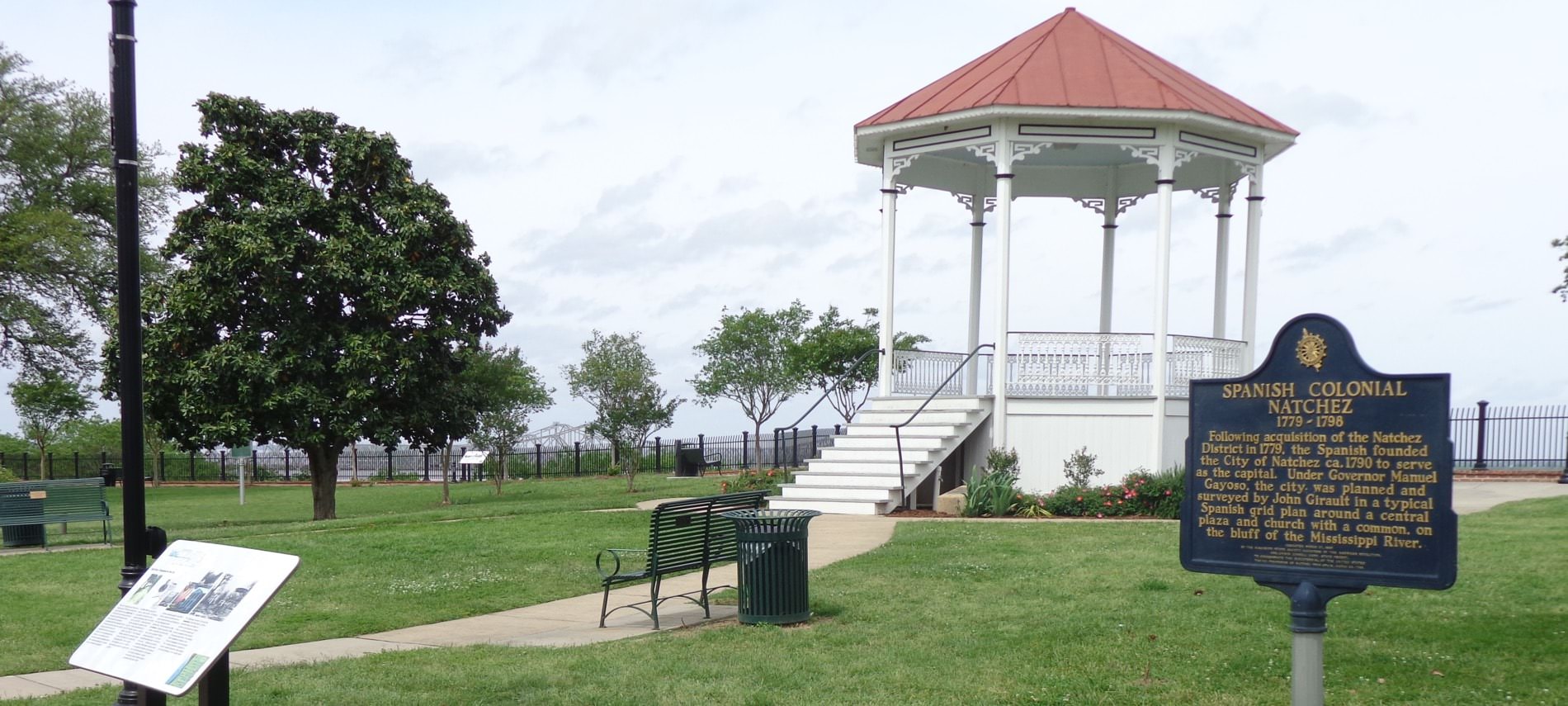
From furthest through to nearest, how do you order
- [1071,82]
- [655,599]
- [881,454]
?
[1071,82] < [881,454] < [655,599]

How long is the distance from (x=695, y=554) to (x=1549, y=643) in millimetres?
6121

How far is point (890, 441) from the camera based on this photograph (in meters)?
20.8

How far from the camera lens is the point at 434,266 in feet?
86.7

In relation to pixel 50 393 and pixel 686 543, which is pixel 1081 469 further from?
pixel 50 393

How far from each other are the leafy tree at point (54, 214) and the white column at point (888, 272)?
21.0m

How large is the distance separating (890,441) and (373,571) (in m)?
9.57

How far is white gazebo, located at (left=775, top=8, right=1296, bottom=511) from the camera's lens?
66.4ft

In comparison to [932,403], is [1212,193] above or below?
above

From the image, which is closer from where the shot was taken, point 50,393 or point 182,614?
point 182,614

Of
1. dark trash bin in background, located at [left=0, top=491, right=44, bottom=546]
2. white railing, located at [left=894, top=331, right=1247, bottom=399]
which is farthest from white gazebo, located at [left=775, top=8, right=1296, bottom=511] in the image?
dark trash bin in background, located at [left=0, top=491, right=44, bottom=546]

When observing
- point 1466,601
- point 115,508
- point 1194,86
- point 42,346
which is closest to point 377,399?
point 115,508

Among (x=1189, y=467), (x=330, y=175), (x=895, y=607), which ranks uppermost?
(x=330, y=175)

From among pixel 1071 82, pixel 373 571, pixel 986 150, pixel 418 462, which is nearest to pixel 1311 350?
pixel 373 571

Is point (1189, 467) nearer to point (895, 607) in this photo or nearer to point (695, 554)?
point (895, 607)
